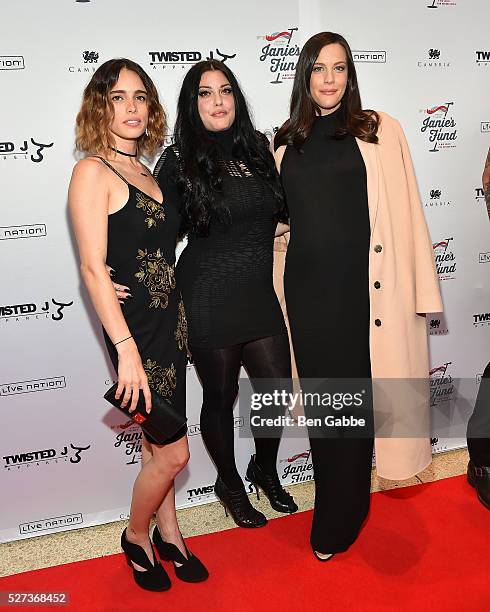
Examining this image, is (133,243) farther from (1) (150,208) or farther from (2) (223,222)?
(2) (223,222)

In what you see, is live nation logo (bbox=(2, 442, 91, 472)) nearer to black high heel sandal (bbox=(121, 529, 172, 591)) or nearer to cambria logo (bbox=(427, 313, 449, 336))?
black high heel sandal (bbox=(121, 529, 172, 591))

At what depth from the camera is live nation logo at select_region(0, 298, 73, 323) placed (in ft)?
9.30

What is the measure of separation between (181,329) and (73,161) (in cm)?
96

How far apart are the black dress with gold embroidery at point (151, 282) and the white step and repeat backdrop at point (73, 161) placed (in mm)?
752

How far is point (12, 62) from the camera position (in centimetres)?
263

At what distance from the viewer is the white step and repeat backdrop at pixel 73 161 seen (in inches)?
107

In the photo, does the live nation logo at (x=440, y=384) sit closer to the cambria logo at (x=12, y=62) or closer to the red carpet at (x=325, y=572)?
the red carpet at (x=325, y=572)

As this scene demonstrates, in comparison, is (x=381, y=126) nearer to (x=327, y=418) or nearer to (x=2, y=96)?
(x=327, y=418)

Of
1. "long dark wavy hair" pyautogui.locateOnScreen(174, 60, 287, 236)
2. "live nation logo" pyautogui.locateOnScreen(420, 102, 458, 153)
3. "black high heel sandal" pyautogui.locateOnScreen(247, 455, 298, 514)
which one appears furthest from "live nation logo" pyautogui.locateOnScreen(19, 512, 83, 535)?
"live nation logo" pyautogui.locateOnScreen(420, 102, 458, 153)

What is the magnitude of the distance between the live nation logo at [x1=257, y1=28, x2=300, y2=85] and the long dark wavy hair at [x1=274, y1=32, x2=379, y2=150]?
530 millimetres

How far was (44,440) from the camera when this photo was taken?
118 inches

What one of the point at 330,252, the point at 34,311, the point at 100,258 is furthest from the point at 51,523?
the point at 330,252

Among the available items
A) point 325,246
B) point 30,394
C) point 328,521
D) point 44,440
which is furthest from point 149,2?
point 328,521

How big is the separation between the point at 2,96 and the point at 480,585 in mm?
2688
